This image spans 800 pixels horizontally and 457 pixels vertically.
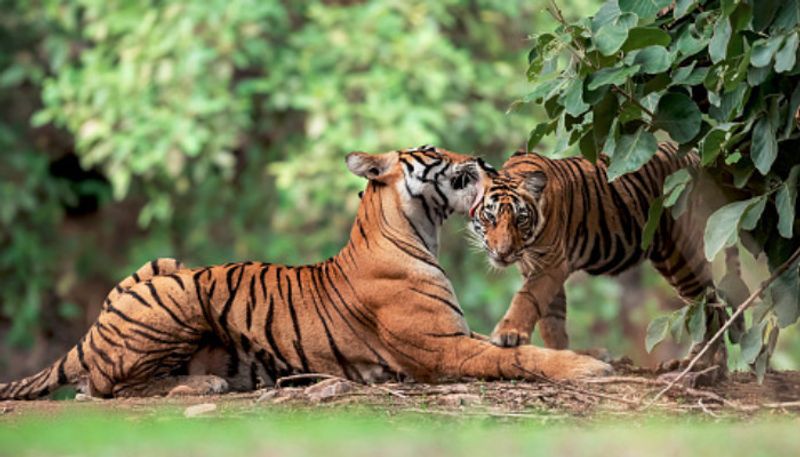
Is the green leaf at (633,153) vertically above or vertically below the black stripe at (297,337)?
above

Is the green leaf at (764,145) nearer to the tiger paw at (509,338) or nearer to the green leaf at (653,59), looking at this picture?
the green leaf at (653,59)

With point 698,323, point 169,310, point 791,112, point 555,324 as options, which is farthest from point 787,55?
point 169,310

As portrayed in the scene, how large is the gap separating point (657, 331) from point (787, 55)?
140 cm

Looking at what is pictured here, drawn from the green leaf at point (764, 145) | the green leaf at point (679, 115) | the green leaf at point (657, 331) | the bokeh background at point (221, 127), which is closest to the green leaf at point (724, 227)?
the green leaf at point (764, 145)

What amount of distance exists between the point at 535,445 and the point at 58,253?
390 inches

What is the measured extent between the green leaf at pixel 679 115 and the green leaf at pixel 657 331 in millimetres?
866

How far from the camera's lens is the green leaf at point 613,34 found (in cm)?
457

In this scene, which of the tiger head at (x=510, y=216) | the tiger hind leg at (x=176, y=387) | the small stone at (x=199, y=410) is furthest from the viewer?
the tiger hind leg at (x=176, y=387)

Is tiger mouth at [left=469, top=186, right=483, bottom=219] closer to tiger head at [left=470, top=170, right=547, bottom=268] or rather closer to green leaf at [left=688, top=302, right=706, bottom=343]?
tiger head at [left=470, top=170, right=547, bottom=268]

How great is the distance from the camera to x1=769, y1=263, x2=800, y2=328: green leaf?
4.94 m

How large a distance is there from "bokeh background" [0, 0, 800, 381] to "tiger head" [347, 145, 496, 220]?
504cm

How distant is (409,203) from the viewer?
Result: 603 cm

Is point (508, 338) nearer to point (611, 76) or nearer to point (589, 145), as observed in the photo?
point (589, 145)

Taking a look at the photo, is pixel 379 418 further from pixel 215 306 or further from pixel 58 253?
pixel 58 253
